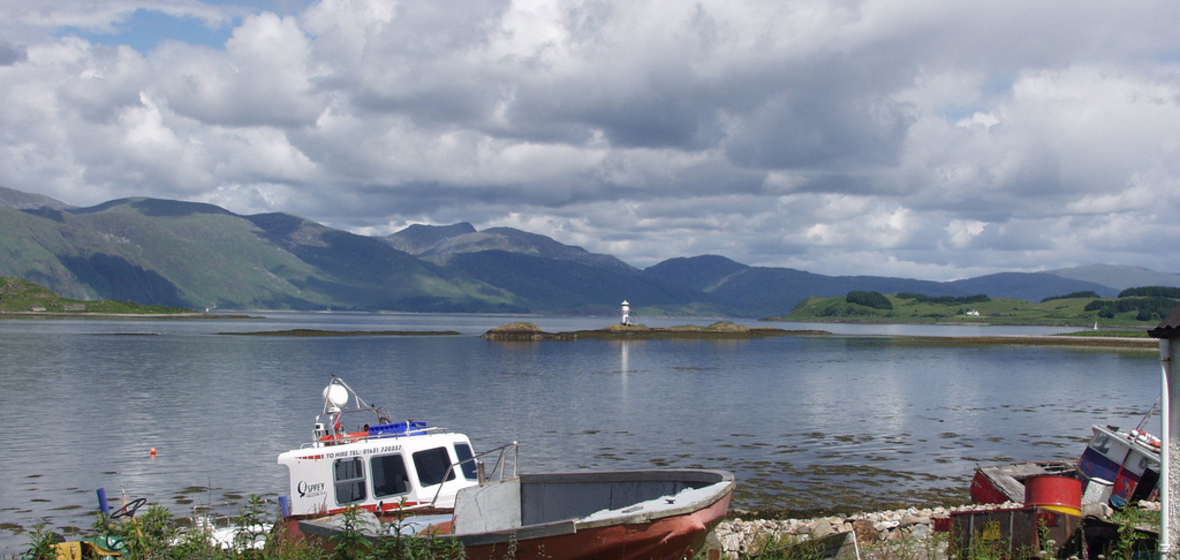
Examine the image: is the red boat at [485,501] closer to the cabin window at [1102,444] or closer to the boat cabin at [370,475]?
the boat cabin at [370,475]

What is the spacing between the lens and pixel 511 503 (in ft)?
52.2

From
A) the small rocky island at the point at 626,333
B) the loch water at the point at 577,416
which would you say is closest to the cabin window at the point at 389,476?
the loch water at the point at 577,416

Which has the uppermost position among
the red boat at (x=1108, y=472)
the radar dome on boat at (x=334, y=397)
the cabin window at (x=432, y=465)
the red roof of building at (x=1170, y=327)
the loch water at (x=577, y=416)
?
the red roof of building at (x=1170, y=327)

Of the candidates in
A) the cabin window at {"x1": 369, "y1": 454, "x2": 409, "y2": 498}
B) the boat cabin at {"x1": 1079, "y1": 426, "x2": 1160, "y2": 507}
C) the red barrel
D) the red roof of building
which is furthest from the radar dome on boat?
the boat cabin at {"x1": 1079, "y1": 426, "x2": 1160, "y2": 507}

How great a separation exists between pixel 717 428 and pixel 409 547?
105ft

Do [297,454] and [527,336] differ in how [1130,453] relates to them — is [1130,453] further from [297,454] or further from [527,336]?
[527,336]

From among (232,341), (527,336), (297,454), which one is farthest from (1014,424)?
(232,341)

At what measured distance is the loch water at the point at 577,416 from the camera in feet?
91.4

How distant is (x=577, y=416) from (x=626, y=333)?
10791 cm

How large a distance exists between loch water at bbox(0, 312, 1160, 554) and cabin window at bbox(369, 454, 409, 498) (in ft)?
21.0

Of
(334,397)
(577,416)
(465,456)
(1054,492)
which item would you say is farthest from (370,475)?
(577,416)

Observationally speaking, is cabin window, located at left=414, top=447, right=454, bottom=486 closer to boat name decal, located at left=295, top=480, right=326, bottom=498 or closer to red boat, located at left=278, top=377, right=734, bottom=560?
red boat, located at left=278, top=377, right=734, bottom=560

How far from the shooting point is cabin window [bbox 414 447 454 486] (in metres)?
18.4

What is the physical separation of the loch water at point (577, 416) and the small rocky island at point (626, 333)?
44.0m
